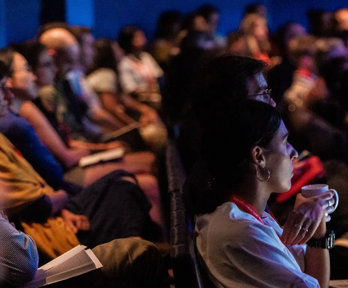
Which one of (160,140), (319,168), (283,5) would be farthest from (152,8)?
(319,168)

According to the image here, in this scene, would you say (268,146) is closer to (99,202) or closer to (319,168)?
(319,168)

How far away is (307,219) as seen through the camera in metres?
1.58

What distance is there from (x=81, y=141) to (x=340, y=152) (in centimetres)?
190

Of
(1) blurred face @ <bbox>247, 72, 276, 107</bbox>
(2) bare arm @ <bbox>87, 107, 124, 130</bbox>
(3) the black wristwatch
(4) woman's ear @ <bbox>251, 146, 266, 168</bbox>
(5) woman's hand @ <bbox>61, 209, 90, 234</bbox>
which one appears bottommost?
(2) bare arm @ <bbox>87, 107, 124, 130</bbox>

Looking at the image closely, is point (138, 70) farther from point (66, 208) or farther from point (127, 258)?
point (127, 258)

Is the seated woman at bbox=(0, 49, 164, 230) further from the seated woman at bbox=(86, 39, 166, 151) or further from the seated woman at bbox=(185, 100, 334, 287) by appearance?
the seated woman at bbox=(86, 39, 166, 151)

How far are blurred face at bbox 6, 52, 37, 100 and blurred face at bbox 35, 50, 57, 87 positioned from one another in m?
0.31

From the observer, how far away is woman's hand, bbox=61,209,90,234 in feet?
8.27

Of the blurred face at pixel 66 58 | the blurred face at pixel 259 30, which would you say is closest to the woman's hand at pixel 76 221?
the blurred face at pixel 66 58

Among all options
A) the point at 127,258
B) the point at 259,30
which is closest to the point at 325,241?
the point at 127,258

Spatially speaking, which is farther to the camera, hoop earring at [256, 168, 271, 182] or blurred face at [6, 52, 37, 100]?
blurred face at [6, 52, 37, 100]

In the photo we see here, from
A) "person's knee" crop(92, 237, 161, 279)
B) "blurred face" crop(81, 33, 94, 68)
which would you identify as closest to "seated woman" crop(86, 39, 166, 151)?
"blurred face" crop(81, 33, 94, 68)

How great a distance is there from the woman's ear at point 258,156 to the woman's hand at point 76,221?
121 cm

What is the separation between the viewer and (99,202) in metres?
2.70
